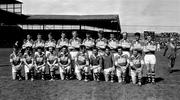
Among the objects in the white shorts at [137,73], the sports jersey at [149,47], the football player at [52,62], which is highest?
the sports jersey at [149,47]

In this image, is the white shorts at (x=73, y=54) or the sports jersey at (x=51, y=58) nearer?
the sports jersey at (x=51, y=58)

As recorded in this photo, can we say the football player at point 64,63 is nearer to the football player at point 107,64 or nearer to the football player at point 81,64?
the football player at point 81,64

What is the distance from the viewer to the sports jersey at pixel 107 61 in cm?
920

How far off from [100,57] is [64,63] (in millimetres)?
1493

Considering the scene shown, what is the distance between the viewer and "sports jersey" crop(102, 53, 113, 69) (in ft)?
30.2

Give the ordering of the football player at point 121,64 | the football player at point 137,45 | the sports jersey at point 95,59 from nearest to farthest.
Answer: the football player at point 121,64 → the football player at point 137,45 → the sports jersey at point 95,59

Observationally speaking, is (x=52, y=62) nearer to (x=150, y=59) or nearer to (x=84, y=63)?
(x=84, y=63)

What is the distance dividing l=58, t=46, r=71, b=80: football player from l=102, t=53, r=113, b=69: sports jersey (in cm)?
142

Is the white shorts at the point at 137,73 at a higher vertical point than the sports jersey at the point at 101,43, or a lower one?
lower

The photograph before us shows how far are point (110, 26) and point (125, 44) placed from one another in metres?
25.6

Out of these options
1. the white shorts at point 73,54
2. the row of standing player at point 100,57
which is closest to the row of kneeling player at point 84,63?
the row of standing player at point 100,57

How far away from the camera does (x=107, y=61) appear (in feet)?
30.3

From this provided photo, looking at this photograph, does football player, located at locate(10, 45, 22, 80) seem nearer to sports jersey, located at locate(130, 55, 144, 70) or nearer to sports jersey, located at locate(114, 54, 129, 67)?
sports jersey, located at locate(114, 54, 129, 67)

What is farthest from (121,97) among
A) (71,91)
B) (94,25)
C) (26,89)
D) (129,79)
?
(94,25)
